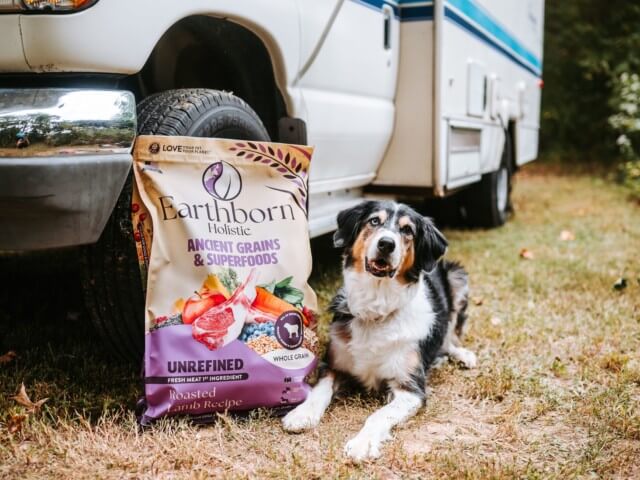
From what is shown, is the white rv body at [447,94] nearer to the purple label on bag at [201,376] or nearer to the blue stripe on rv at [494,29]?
the blue stripe on rv at [494,29]

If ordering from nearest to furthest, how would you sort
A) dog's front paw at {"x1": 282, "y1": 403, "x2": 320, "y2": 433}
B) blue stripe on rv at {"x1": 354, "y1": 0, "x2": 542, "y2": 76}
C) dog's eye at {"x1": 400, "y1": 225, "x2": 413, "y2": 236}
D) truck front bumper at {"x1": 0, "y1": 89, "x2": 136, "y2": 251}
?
truck front bumper at {"x1": 0, "y1": 89, "x2": 136, "y2": 251}
dog's front paw at {"x1": 282, "y1": 403, "x2": 320, "y2": 433}
dog's eye at {"x1": 400, "y1": 225, "x2": 413, "y2": 236}
blue stripe on rv at {"x1": 354, "y1": 0, "x2": 542, "y2": 76}

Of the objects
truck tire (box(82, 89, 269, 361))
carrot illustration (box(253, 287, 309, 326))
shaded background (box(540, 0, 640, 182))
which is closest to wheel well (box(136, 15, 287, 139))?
truck tire (box(82, 89, 269, 361))

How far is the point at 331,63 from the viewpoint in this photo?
3221 millimetres

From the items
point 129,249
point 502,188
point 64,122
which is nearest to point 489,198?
point 502,188

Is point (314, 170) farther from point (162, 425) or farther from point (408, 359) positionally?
point (162, 425)

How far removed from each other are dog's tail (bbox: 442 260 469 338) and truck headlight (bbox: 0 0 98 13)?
6.61 ft

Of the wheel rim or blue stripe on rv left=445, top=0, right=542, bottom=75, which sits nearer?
blue stripe on rv left=445, top=0, right=542, bottom=75

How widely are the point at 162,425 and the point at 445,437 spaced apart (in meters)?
0.94

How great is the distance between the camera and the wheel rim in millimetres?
6336

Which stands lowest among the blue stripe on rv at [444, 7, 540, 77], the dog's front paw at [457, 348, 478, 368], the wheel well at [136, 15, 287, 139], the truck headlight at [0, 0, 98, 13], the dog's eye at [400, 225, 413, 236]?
the dog's front paw at [457, 348, 478, 368]

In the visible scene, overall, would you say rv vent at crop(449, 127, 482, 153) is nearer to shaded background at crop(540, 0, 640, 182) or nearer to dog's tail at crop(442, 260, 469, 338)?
dog's tail at crop(442, 260, 469, 338)

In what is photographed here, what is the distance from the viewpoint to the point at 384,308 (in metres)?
2.59

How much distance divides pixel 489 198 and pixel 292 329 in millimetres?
4088

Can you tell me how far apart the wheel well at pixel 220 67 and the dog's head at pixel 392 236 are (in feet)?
2.09
